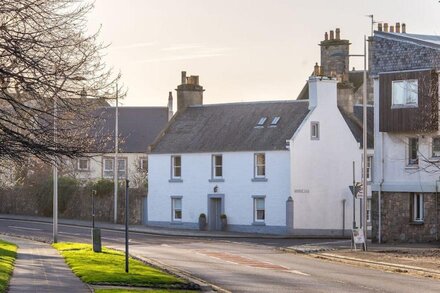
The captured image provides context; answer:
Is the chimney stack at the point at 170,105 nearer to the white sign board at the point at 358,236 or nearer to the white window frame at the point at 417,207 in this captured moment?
the white window frame at the point at 417,207

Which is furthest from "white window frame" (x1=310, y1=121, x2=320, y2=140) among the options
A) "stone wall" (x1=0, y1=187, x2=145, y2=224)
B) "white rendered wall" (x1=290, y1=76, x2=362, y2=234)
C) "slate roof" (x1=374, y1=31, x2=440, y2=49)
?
"stone wall" (x1=0, y1=187, x2=145, y2=224)

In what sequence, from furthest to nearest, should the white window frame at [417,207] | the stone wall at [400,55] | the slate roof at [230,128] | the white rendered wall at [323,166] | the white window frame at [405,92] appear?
the slate roof at [230,128], the white rendered wall at [323,166], the white window frame at [417,207], the white window frame at [405,92], the stone wall at [400,55]

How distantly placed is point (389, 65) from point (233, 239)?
43.3ft

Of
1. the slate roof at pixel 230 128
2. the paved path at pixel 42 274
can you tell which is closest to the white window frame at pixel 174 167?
the slate roof at pixel 230 128

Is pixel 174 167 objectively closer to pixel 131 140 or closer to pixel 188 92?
pixel 188 92

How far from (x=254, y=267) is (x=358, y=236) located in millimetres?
9345

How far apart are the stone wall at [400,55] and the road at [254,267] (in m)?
9.93

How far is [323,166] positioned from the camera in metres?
64.9

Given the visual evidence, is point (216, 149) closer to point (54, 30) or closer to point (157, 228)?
point (157, 228)

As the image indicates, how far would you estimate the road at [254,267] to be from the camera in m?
29.8

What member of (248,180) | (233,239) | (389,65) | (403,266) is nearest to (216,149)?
(248,180)

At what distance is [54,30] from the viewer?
24.3 metres

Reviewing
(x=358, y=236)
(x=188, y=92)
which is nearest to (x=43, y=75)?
(x=358, y=236)

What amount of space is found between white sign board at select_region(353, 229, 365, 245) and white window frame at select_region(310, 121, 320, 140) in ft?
61.7
